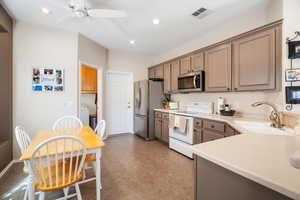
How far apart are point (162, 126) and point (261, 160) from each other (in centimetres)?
308

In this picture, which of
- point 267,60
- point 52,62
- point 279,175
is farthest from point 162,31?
point 279,175

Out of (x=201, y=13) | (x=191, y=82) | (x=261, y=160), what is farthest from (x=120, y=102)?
(x=261, y=160)

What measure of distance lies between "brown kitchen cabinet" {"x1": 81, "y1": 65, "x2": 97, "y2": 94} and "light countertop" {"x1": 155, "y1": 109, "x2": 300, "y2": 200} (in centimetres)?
450

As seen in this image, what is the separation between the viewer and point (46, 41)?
2881 mm

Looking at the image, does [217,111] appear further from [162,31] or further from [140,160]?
[162,31]

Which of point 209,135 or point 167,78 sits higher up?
point 167,78

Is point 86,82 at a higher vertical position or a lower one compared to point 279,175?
higher

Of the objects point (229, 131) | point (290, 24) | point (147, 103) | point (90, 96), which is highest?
point (290, 24)

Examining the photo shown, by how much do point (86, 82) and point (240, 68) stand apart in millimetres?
4312

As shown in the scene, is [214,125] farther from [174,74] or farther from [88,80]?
[88,80]

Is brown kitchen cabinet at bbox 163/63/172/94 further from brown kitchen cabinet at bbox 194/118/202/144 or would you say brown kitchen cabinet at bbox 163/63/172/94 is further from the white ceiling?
brown kitchen cabinet at bbox 194/118/202/144

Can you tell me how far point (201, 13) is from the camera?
240 cm

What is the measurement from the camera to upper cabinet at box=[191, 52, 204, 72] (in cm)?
302

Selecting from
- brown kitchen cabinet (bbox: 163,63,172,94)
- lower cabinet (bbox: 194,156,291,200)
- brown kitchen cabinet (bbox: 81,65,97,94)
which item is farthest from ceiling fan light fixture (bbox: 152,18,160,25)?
brown kitchen cabinet (bbox: 81,65,97,94)
